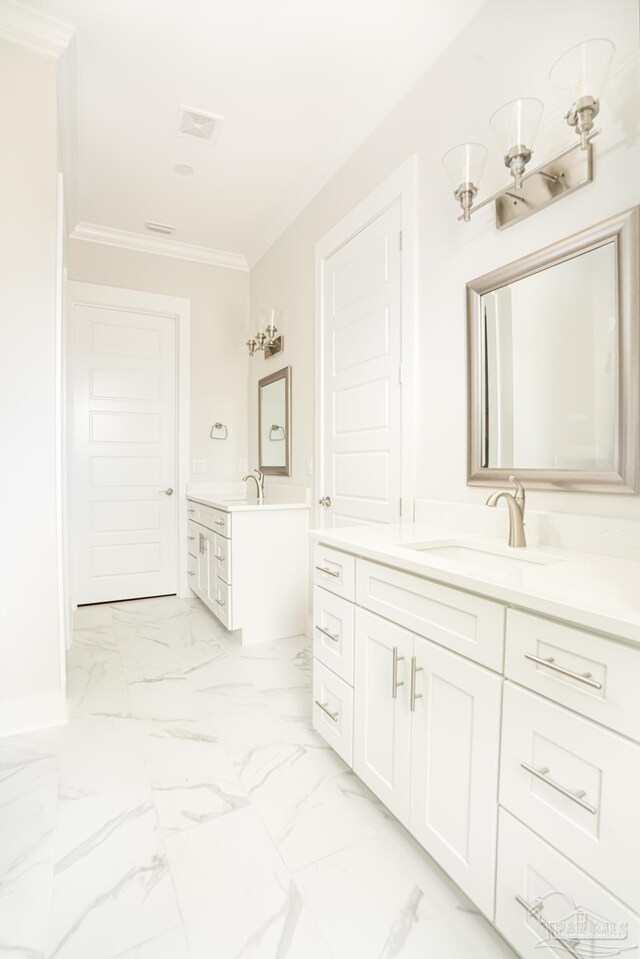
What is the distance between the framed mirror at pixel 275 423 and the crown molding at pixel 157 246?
3.67 feet

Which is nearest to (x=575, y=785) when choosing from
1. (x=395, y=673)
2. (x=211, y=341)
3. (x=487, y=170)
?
(x=395, y=673)

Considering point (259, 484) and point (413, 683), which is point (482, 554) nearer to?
point (413, 683)

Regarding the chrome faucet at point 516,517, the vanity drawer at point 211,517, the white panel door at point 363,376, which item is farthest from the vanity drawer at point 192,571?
the chrome faucet at point 516,517

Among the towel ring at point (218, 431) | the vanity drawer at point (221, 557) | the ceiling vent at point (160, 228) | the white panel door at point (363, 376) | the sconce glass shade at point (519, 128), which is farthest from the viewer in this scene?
the towel ring at point (218, 431)

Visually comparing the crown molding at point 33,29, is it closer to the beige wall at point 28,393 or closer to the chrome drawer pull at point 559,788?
the beige wall at point 28,393

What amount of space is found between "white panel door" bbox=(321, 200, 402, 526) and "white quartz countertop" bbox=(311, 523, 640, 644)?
62cm

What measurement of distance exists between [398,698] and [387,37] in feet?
8.16

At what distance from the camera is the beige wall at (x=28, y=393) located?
1880mm

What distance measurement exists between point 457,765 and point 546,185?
165cm

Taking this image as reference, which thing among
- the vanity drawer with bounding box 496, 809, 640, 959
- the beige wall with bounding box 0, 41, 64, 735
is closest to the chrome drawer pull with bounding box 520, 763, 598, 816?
the vanity drawer with bounding box 496, 809, 640, 959

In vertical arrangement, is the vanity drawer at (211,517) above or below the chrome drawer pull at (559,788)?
above

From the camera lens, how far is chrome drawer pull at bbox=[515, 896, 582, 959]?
0.83 meters

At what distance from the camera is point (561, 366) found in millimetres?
1425

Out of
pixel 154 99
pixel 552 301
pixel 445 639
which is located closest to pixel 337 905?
pixel 445 639
